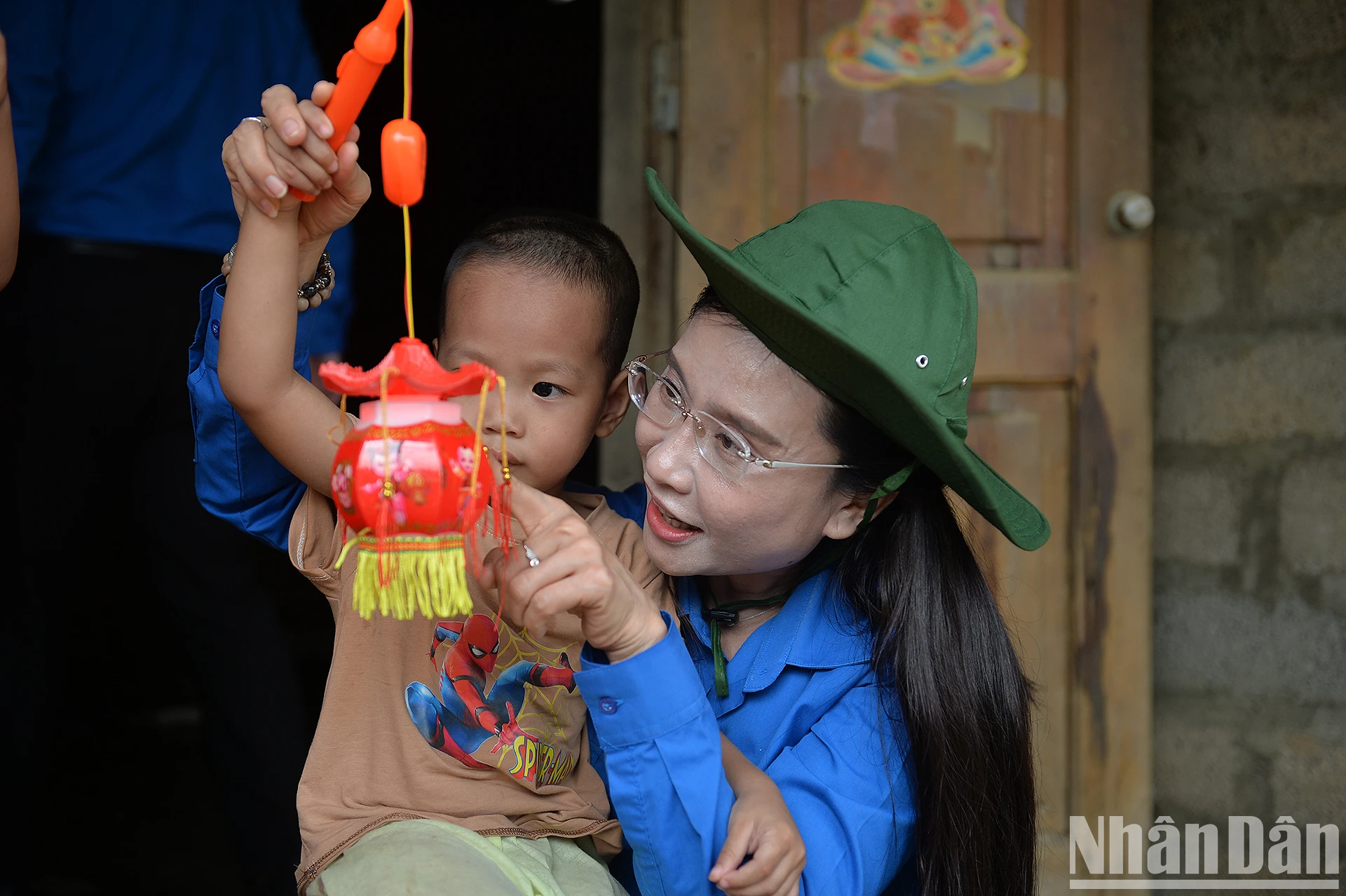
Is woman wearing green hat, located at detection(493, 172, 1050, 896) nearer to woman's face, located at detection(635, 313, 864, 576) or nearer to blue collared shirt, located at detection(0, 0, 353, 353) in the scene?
woman's face, located at detection(635, 313, 864, 576)

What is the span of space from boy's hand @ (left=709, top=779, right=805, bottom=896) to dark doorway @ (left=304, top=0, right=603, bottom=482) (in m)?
3.80

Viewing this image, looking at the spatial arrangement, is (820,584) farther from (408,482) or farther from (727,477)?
(408,482)

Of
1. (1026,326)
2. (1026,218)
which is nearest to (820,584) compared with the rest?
(1026,326)

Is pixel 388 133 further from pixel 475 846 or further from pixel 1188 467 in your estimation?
pixel 1188 467

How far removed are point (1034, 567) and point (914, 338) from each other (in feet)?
4.55

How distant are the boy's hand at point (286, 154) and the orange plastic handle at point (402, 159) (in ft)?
0.38

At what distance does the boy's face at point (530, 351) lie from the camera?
1.44m

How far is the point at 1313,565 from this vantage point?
2523 millimetres

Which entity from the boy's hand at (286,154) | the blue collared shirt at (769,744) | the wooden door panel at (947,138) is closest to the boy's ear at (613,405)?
the blue collared shirt at (769,744)

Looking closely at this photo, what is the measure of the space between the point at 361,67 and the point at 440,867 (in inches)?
34.0

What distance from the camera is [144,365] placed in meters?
2.11

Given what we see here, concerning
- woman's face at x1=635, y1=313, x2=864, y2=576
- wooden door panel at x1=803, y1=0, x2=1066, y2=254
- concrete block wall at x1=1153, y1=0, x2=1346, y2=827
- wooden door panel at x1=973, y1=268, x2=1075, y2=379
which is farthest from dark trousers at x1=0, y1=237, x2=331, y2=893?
concrete block wall at x1=1153, y1=0, x2=1346, y2=827

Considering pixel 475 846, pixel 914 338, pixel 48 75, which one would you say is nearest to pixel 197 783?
pixel 48 75

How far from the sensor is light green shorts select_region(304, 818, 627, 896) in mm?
1248
